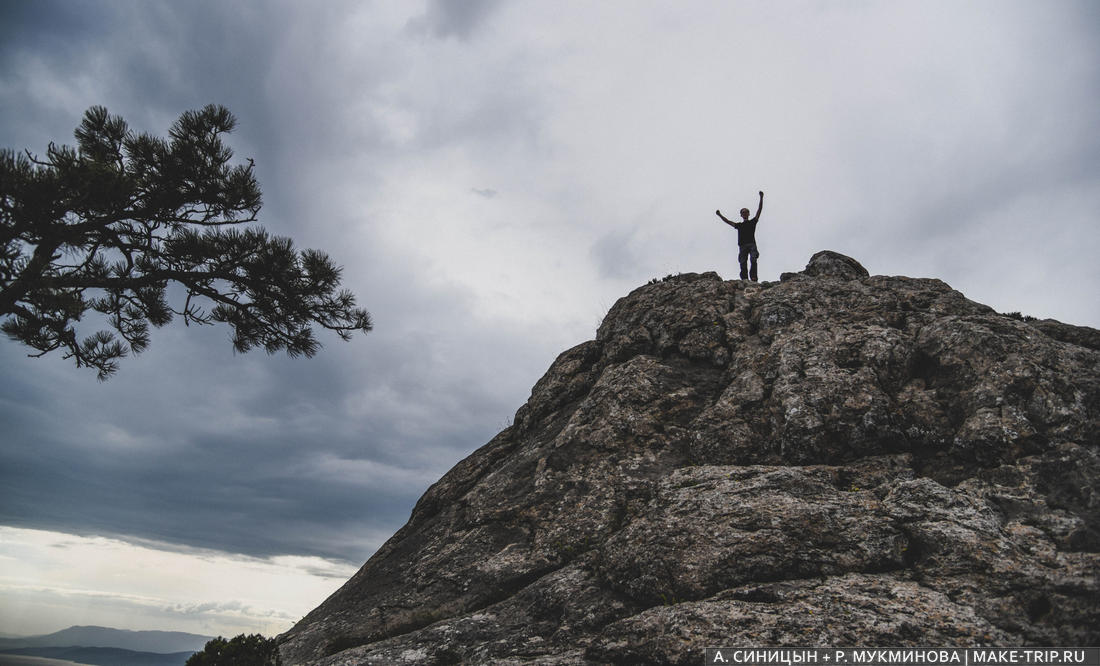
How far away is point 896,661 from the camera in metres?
6.80

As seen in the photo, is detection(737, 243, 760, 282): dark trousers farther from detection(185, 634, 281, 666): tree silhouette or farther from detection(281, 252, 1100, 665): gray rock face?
detection(185, 634, 281, 666): tree silhouette

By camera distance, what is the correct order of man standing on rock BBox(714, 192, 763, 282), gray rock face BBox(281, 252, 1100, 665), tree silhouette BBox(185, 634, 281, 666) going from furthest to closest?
man standing on rock BBox(714, 192, 763, 282) < tree silhouette BBox(185, 634, 281, 666) < gray rock face BBox(281, 252, 1100, 665)

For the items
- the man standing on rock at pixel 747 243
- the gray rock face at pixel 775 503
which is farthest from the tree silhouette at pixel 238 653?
the man standing on rock at pixel 747 243

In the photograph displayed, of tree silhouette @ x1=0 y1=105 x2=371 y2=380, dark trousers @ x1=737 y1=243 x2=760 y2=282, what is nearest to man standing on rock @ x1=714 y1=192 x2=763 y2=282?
dark trousers @ x1=737 y1=243 x2=760 y2=282

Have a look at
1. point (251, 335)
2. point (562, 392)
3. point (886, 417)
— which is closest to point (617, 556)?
point (886, 417)

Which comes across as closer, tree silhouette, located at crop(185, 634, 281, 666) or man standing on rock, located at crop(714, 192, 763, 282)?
tree silhouette, located at crop(185, 634, 281, 666)

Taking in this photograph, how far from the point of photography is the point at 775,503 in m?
10.3

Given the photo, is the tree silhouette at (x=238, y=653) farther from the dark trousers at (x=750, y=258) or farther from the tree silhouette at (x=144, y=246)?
the dark trousers at (x=750, y=258)

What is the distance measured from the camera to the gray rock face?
7.93 metres

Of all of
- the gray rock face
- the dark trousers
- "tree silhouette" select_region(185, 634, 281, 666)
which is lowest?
"tree silhouette" select_region(185, 634, 281, 666)

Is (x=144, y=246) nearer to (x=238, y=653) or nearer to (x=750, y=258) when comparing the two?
(x=238, y=653)

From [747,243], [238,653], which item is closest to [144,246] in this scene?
[238,653]

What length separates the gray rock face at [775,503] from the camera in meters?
7.93

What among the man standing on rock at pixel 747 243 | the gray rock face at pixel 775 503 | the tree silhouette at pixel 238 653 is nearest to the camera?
the gray rock face at pixel 775 503
